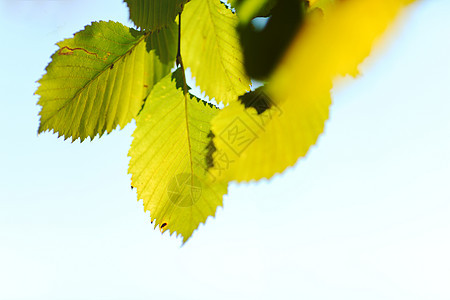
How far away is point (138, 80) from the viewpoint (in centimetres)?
47

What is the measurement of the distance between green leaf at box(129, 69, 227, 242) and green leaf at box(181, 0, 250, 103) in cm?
7

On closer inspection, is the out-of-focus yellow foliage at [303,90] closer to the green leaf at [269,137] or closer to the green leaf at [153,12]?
the green leaf at [269,137]

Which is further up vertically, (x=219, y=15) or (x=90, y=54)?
(x=90, y=54)

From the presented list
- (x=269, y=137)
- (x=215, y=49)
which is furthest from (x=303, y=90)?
(x=215, y=49)

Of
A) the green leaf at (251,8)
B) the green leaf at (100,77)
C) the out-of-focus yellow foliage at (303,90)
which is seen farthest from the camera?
the green leaf at (100,77)

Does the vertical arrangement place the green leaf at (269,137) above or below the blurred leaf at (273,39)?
below

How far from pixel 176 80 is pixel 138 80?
44 mm

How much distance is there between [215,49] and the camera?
1.30 ft

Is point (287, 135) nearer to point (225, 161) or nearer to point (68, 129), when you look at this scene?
point (225, 161)

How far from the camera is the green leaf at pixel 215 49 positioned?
0.38m

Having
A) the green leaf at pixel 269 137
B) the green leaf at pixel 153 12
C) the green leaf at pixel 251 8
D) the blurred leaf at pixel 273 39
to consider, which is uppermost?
the green leaf at pixel 153 12

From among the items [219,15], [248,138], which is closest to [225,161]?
[248,138]

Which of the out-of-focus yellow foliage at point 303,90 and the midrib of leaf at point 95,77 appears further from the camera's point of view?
the midrib of leaf at point 95,77

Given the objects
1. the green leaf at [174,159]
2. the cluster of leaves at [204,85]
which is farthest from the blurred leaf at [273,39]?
the green leaf at [174,159]
